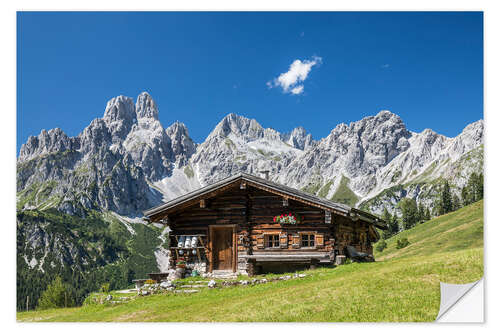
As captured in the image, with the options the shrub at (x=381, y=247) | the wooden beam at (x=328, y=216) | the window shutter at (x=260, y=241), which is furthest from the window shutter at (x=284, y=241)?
the shrub at (x=381, y=247)

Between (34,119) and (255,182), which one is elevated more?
(34,119)

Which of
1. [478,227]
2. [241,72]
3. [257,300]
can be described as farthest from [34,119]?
[478,227]

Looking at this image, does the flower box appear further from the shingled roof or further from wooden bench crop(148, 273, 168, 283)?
wooden bench crop(148, 273, 168, 283)

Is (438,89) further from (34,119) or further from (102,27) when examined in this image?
(34,119)

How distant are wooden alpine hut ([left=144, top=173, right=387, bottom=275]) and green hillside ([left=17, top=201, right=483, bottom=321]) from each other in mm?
2577

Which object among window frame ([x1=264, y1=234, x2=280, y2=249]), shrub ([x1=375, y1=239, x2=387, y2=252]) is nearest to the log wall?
window frame ([x1=264, y1=234, x2=280, y2=249])

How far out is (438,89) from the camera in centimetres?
1728

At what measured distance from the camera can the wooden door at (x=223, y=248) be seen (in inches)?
815

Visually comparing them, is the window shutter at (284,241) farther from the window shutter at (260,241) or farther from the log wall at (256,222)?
the window shutter at (260,241)

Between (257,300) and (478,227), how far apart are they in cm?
3055

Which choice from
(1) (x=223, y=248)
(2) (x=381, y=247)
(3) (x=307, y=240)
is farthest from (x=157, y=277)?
(2) (x=381, y=247)

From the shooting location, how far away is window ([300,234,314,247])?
19.9m

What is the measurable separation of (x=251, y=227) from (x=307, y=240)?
9.31 ft

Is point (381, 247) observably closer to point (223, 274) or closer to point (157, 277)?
point (223, 274)
